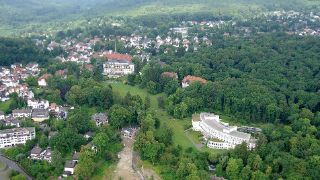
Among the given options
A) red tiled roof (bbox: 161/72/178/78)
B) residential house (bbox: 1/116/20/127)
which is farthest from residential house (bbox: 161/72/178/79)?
residential house (bbox: 1/116/20/127)

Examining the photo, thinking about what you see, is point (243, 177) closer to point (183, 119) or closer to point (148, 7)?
point (183, 119)

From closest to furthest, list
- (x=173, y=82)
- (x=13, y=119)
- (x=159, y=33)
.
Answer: (x=13, y=119)
(x=173, y=82)
(x=159, y=33)

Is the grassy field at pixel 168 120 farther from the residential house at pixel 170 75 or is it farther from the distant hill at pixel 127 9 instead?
the distant hill at pixel 127 9

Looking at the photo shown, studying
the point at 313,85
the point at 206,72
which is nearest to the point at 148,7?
the point at 206,72

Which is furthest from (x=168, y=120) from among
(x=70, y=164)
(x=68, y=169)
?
(x=68, y=169)

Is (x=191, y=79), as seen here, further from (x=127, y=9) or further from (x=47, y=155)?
(x=127, y=9)

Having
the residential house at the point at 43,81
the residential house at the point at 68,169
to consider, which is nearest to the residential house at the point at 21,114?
the residential house at the point at 43,81

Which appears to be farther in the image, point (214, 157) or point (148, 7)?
point (148, 7)
